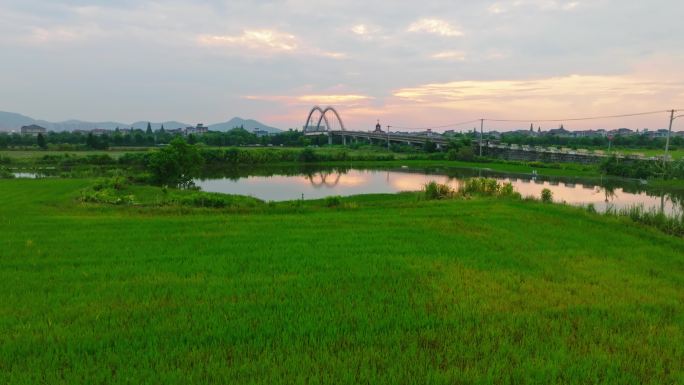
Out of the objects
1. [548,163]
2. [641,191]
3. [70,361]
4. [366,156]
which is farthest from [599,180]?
[70,361]

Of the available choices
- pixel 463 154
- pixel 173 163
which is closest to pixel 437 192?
pixel 173 163

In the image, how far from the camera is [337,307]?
609cm

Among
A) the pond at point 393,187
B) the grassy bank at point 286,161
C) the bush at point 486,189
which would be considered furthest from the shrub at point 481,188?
the grassy bank at point 286,161

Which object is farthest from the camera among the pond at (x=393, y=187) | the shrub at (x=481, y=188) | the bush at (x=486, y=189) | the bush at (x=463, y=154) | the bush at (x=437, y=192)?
the bush at (x=463, y=154)

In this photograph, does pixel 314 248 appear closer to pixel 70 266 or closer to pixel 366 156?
pixel 70 266

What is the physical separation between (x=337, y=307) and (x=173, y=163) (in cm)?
3830

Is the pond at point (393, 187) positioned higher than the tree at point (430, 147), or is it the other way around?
the tree at point (430, 147)

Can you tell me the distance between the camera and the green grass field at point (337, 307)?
4410mm

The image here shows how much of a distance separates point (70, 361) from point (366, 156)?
8428 cm

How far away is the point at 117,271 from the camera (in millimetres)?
7922

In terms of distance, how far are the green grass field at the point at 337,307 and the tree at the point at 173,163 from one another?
96.6ft

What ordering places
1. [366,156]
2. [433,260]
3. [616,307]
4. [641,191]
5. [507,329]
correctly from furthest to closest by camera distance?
[366,156] → [641,191] → [433,260] → [616,307] → [507,329]

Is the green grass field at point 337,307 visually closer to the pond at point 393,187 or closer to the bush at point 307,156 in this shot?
the pond at point 393,187

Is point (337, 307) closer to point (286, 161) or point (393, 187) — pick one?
point (393, 187)
